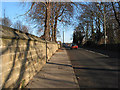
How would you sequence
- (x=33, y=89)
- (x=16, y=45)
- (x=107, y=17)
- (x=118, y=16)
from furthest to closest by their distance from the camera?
(x=107, y=17) < (x=118, y=16) < (x=33, y=89) < (x=16, y=45)

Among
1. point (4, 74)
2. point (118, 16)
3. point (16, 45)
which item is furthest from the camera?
point (118, 16)

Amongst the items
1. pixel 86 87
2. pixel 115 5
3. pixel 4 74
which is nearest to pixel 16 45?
pixel 4 74

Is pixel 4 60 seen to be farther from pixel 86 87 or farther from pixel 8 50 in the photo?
pixel 86 87

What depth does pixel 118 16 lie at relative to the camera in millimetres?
21594

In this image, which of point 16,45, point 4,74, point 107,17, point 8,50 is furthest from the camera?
point 107,17

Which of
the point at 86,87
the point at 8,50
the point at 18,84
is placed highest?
the point at 8,50

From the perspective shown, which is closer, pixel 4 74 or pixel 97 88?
pixel 4 74

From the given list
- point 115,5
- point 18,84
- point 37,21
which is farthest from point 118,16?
point 18,84

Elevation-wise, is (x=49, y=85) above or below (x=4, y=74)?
below

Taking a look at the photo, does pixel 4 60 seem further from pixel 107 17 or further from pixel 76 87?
pixel 107 17

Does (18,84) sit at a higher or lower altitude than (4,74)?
lower

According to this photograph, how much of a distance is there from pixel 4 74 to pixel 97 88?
2.90 m

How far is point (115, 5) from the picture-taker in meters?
22.8

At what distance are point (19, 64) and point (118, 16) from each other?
22795 mm
